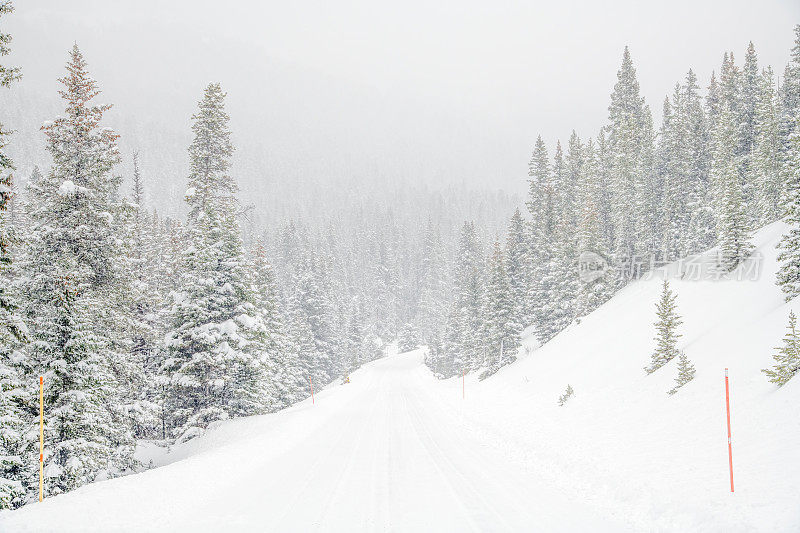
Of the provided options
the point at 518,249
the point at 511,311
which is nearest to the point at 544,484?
the point at 511,311

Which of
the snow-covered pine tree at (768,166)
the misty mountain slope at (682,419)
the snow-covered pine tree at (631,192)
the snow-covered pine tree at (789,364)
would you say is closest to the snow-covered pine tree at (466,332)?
the snow-covered pine tree at (631,192)

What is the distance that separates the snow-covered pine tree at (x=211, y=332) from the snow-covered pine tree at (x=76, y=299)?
259 cm

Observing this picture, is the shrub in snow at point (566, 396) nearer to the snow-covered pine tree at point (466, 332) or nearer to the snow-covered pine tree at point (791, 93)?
the snow-covered pine tree at point (466, 332)

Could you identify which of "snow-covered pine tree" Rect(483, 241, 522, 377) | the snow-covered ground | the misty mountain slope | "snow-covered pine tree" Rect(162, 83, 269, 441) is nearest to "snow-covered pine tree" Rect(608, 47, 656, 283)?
"snow-covered pine tree" Rect(483, 241, 522, 377)

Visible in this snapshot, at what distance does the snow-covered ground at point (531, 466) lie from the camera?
6.99m

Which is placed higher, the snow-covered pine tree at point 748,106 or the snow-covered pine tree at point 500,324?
the snow-covered pine tree at point 748,106

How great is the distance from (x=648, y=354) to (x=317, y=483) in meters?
15.3

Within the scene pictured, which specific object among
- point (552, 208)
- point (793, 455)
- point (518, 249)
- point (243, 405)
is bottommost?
point (243, 405)

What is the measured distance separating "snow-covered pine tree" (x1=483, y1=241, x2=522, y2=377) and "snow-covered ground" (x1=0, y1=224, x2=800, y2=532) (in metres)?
17.2

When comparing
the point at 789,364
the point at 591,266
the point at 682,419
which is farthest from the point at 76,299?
the point at 591,266

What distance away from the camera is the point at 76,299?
46.1 feet

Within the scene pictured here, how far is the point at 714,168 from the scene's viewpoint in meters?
34.7

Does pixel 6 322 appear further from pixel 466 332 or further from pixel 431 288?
pixel 431 288

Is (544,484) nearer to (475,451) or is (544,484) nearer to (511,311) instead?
(475,451)
